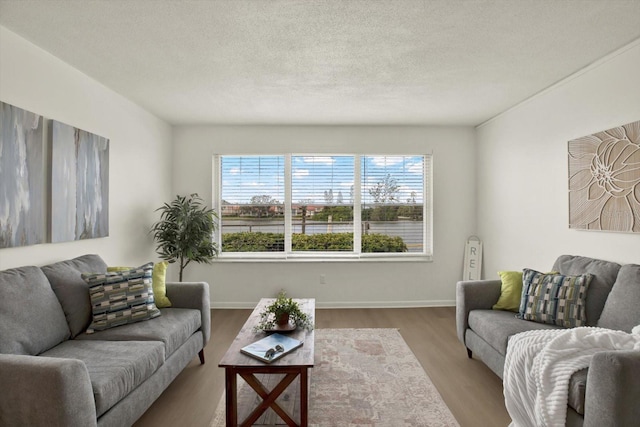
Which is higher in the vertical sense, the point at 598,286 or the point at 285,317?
the point at 598,286

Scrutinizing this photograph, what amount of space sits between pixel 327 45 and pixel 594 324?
2.89 metres

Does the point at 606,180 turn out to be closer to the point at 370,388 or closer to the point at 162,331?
the point at 370,388

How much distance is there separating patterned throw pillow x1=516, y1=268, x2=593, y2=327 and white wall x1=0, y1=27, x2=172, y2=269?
3.90 meters

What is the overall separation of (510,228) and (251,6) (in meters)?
3.74

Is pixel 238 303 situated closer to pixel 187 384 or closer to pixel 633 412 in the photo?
pixel 187 384

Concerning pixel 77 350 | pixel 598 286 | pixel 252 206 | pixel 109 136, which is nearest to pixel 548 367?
pixel 598 286

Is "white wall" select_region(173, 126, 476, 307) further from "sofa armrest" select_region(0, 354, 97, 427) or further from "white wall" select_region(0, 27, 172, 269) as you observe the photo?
"sofa armrest" select_region(0, 354, 97, 427)

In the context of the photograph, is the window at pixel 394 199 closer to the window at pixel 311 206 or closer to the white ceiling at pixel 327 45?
the window at pixel 311 206

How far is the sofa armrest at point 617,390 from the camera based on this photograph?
1595 mm

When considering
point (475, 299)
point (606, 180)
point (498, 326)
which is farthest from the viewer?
point (475, 299)

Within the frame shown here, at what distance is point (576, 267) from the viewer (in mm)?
2957

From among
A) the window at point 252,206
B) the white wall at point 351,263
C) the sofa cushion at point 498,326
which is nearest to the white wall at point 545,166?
the white wall at point 351,263

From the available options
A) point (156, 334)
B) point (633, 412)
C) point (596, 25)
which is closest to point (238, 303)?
point (156, 334)

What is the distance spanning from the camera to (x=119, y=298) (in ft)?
8.79
